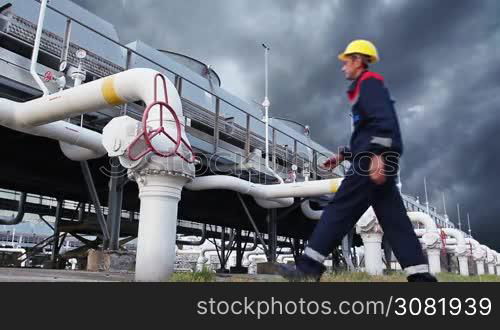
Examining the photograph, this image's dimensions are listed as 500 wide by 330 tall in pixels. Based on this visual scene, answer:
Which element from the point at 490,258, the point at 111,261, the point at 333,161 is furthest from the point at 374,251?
the point at 490,258

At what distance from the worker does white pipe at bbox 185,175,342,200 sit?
6873mm

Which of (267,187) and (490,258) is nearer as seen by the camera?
(267,187)

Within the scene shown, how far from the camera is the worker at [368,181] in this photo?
2629 mm

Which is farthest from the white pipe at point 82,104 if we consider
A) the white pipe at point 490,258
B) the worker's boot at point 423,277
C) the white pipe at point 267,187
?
the white pipe at point 490,258

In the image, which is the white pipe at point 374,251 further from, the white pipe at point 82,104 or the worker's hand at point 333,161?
the worker's hand at point 333,161

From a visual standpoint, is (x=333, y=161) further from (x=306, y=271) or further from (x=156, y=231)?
(x=156, y=231)

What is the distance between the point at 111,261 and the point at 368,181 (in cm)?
543

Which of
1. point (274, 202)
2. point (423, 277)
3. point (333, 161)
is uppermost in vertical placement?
point (274, 202)

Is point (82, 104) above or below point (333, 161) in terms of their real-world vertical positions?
above

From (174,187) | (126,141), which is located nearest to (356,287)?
(174,187)

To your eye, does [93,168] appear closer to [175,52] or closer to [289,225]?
[175,52]

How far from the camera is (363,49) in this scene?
2.78 meters

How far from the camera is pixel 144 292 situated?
2031 millimetres

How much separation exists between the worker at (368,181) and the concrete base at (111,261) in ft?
15.9
